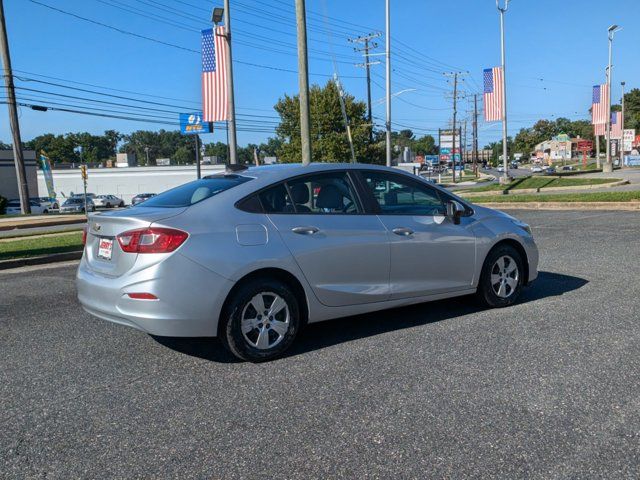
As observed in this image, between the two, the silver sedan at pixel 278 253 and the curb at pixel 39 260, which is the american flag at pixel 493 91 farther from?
the silver sedan at pixel 278 253

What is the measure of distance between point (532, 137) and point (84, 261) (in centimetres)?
18971

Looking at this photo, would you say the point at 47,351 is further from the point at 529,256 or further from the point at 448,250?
the point at 529,256

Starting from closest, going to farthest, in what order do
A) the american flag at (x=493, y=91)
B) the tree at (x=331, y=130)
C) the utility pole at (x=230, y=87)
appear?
the utility pole at (x=230, y=87), the american flag at (x=493, y=91), the tree at (x=331, y=130)

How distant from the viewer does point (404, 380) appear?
4.00m

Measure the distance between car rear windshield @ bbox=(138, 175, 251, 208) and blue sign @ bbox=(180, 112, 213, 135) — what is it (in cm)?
2015

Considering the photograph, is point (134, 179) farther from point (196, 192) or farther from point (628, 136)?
point (196, 192)

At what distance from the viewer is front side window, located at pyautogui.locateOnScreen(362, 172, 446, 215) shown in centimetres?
524

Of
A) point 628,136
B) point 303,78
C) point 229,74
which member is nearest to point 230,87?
point 229,74

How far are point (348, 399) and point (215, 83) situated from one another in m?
14.4

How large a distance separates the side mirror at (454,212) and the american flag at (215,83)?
473 inches

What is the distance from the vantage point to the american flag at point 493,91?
104 ft

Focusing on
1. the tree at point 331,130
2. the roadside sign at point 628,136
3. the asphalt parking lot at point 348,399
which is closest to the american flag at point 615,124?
the roadside sign at point 628,136

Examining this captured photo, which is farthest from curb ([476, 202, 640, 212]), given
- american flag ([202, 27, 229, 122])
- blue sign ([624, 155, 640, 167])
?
blue sign ([624, 155, 640, 167])

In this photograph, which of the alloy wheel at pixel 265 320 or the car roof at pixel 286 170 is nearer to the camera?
the alloy wheel at pixel 265 320
